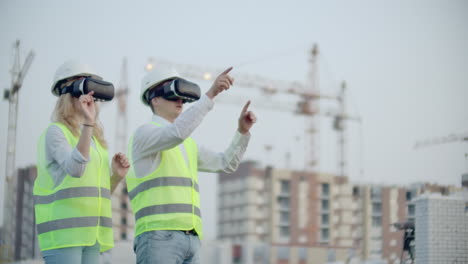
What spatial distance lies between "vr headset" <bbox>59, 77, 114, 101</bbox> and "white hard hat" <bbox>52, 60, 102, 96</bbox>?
167 mm

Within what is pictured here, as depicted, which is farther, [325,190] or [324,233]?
[324,233]

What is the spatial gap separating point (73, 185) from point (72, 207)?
0.39ft

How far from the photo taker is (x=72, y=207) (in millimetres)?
4012

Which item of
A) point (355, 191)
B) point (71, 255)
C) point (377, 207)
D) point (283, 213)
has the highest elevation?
point (355, 191)

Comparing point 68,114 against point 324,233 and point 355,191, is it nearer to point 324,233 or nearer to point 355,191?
point 324,233

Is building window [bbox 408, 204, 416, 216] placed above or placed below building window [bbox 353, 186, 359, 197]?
below

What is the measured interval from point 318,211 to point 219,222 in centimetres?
1647

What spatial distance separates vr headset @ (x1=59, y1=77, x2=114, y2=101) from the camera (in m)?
4.06

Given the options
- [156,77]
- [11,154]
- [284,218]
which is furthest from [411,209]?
[284,218]

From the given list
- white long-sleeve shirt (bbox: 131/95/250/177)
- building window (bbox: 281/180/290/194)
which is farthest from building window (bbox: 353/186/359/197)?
white long-sleeve shirt (bbox: 131/95/250/177)

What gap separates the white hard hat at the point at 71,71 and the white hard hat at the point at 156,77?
29 cm

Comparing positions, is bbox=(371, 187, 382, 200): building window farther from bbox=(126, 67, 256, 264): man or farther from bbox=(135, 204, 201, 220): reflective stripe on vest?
bbox=(135, 204, 201, 220): reflective stripe on vest

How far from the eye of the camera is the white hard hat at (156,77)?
14.4ft

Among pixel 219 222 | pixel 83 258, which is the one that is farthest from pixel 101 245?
pixel 219 222
